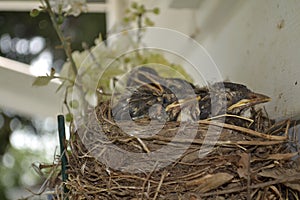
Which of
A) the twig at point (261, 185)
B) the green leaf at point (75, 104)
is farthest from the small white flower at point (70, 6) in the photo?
the twig at point (261, 185)

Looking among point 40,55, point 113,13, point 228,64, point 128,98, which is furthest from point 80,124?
point 113,13

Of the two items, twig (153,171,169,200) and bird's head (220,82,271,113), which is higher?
bird's head (220,82,271,113)

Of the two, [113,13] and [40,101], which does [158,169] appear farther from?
[113,13]

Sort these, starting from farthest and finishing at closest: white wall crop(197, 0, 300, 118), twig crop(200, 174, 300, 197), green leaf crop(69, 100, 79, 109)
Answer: green leaf crop(69, 100, 79, 109) → white wall crop(197, 0, 300, 118) → twig crop(200, 174, 300, 197)

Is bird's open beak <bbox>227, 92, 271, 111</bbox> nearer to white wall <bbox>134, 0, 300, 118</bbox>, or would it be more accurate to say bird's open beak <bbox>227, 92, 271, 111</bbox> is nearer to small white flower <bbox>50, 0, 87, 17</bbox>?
white wall <bbox>134, 0, 300, 118</bbox>

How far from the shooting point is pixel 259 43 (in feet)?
2.93

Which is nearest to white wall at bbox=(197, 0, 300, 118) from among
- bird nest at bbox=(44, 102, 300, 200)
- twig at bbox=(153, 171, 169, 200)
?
bird nest at bbox=(44, 102, 300, 200)

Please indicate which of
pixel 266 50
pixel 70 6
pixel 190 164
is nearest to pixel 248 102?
pixel 190 164

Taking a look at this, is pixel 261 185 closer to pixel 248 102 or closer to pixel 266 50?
pixel 248 102

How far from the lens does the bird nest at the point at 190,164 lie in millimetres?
532

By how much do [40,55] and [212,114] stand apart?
146 cm

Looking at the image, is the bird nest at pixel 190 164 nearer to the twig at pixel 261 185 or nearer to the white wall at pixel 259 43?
the twig at pixel 261 185

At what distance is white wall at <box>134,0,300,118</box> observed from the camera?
28.3 inches

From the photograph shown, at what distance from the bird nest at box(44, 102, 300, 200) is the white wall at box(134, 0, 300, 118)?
135mm
